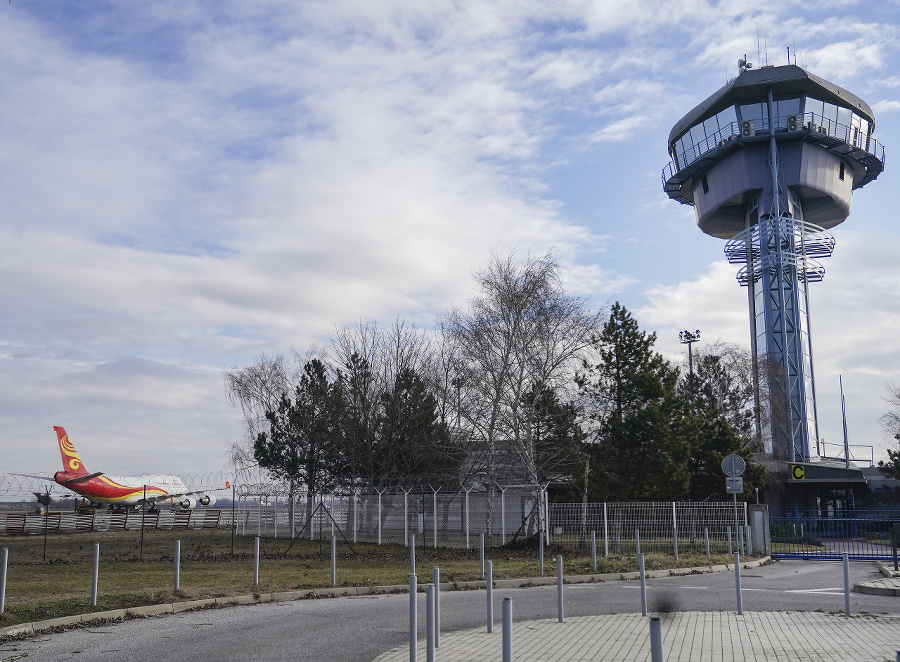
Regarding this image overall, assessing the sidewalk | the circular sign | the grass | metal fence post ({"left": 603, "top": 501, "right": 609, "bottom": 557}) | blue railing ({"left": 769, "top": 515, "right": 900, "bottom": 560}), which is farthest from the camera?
blue railing ({"left": 769, "top": 515, "right": 900, "bottom": 560})

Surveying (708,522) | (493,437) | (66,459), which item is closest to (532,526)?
(493,437)

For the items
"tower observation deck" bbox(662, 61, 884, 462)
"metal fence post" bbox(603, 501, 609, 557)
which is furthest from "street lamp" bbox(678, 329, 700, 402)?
"metal fence post" bbox(603, 501, 609, 557)

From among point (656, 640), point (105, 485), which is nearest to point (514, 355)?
point (656, 640)

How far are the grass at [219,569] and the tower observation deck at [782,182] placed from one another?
1348 inches

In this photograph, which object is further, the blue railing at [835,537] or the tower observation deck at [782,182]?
the tower observation deck at [782,182]

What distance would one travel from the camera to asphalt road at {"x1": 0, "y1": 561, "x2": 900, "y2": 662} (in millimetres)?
10414

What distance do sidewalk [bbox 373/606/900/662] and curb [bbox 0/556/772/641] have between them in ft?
17.7

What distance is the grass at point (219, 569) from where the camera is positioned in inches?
595

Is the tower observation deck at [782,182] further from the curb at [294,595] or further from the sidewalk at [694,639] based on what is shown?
the sidewalk at [694,639]

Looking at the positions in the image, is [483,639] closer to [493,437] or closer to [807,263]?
[493,437]

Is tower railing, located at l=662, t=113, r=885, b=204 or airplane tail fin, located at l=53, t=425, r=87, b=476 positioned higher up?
tower railing, located at l=662, t=113, r=885, b=204

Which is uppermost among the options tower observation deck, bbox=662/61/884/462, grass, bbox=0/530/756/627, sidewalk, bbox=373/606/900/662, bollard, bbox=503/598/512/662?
tower observation deck, bbox=662/61/884/462

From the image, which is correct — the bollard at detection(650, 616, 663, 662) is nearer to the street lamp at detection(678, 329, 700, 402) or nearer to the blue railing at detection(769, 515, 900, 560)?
the blue railing at detection(769, 515, 900, 560)

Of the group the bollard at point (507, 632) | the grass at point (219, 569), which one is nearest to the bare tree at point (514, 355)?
the grass at point (219, 569)
